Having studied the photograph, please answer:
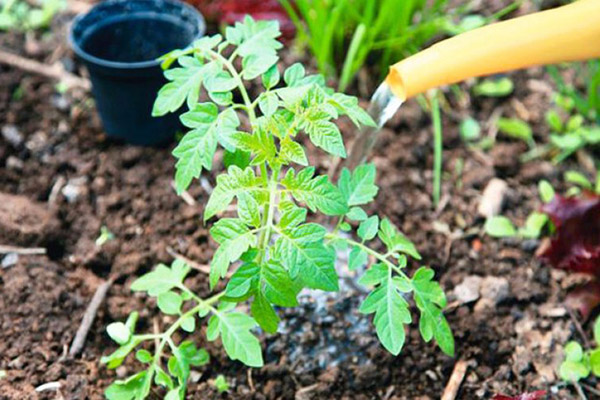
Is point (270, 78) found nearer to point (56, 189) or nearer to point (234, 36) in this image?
point (234, 36)

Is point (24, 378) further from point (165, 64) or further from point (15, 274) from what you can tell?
point (165, 64)

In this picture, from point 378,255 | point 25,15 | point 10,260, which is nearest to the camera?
point 378,255

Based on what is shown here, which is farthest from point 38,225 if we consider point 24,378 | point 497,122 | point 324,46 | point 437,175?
point 497,122

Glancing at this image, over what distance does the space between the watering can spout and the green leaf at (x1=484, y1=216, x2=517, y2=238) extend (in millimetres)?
593

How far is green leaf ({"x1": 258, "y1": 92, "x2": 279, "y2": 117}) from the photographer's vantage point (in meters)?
1.28

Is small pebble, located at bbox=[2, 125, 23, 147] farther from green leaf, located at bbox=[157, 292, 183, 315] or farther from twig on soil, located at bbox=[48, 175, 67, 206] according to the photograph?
green leaf, located at bbox=[157, 292, 183, 315]

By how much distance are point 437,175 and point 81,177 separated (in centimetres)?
95

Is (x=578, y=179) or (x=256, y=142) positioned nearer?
(x=256, y=142)

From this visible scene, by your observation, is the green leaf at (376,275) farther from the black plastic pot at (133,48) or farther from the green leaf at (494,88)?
the green leaf at (494,88)

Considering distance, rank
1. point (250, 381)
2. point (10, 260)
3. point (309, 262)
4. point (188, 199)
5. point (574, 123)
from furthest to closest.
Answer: point (574, 123), point (188, 199), point (10, 260), point (250, 381), point (309, 262)

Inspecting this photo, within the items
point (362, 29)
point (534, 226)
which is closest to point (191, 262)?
point (362, 29)

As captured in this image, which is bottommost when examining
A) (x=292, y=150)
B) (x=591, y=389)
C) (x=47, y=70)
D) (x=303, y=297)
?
(x=591, y=389)

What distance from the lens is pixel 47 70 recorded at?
2.26 meters

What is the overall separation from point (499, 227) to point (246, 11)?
101cm
